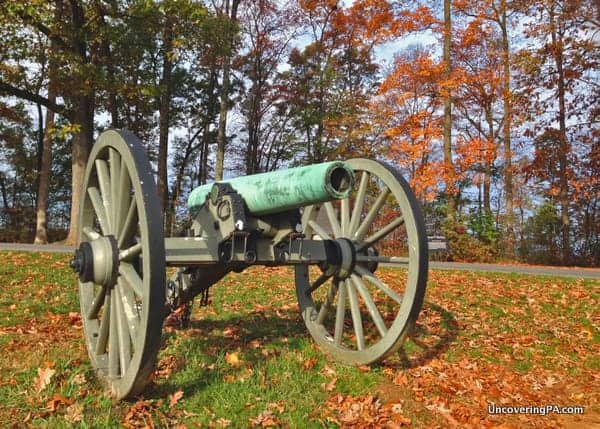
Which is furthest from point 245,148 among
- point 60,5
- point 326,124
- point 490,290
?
point 490,290

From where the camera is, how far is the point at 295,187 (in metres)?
3.33

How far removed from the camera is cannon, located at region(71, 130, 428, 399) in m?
2.92

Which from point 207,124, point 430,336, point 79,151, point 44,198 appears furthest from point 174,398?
point 207,124

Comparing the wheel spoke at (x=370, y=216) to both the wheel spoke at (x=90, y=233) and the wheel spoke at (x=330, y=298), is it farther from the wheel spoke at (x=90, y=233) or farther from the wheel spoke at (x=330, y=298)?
the wheel spoke at (x=90, y=233)

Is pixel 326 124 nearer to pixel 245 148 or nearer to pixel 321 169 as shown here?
pixel 245 148

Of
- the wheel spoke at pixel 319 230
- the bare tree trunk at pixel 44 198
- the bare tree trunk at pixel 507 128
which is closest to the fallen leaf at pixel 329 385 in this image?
the wheel spoke at pixel 319 230

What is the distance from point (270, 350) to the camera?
466 centimetres

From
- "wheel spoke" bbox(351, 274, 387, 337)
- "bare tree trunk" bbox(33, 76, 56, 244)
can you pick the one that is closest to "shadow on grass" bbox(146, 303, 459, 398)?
"wheel spoke" bbox(351, 274, 387, 337)

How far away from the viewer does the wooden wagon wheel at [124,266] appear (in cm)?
281

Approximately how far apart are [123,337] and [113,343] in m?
0.17

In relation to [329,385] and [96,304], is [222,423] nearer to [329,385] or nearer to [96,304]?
[329,385]

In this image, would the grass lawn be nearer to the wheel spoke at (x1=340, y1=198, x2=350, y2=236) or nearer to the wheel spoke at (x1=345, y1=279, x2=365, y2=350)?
the wheel spoke at (x1=345, y1=279, x2=365, y2=350)

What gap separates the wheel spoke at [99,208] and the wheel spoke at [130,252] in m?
0.40

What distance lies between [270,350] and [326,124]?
21845 millimetres
